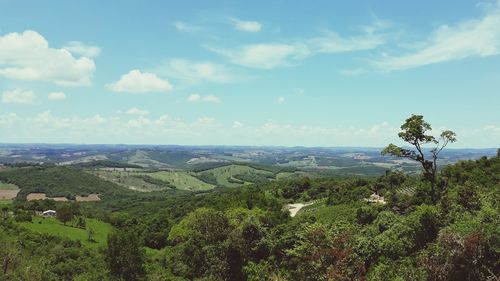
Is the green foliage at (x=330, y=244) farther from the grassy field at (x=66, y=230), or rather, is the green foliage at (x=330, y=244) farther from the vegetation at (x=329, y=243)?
the grassy field at (x=66, y=230)

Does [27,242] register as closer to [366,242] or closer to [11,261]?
[11,261]

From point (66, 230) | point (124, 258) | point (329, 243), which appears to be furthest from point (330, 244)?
point (66, 230)

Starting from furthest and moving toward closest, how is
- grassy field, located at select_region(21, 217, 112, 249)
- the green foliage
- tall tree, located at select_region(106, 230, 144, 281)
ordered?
1. grassy field, located at select_region(21, 217, 112, 249)
2. tall tree, located at select_region(106, 230, 144, 281)
3. the green foliage

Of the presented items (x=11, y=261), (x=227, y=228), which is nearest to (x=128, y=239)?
(x=11, y=261)

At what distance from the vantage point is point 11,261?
5103 cm

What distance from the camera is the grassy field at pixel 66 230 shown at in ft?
368

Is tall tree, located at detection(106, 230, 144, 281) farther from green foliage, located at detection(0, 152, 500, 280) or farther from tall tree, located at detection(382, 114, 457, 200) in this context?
tall tree, located at detection(382, 114, 457, 200)

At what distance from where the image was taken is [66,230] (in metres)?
119

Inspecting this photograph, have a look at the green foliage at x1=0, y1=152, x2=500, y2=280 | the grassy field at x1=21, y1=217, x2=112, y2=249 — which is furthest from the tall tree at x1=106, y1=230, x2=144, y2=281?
the grassy field at x1=21, y1=217, x2=112, y2=249

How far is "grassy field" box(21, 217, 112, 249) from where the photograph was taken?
368ft

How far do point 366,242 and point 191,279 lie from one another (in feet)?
67.7

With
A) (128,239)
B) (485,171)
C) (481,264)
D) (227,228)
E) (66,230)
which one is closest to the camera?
(481,264)

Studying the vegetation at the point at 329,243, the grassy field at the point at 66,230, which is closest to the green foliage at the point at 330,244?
the vegetation at the point at 329,243

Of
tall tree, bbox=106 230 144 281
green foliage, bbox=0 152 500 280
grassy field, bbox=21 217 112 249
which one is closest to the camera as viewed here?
green foliage, bbox=0 152 500 280
